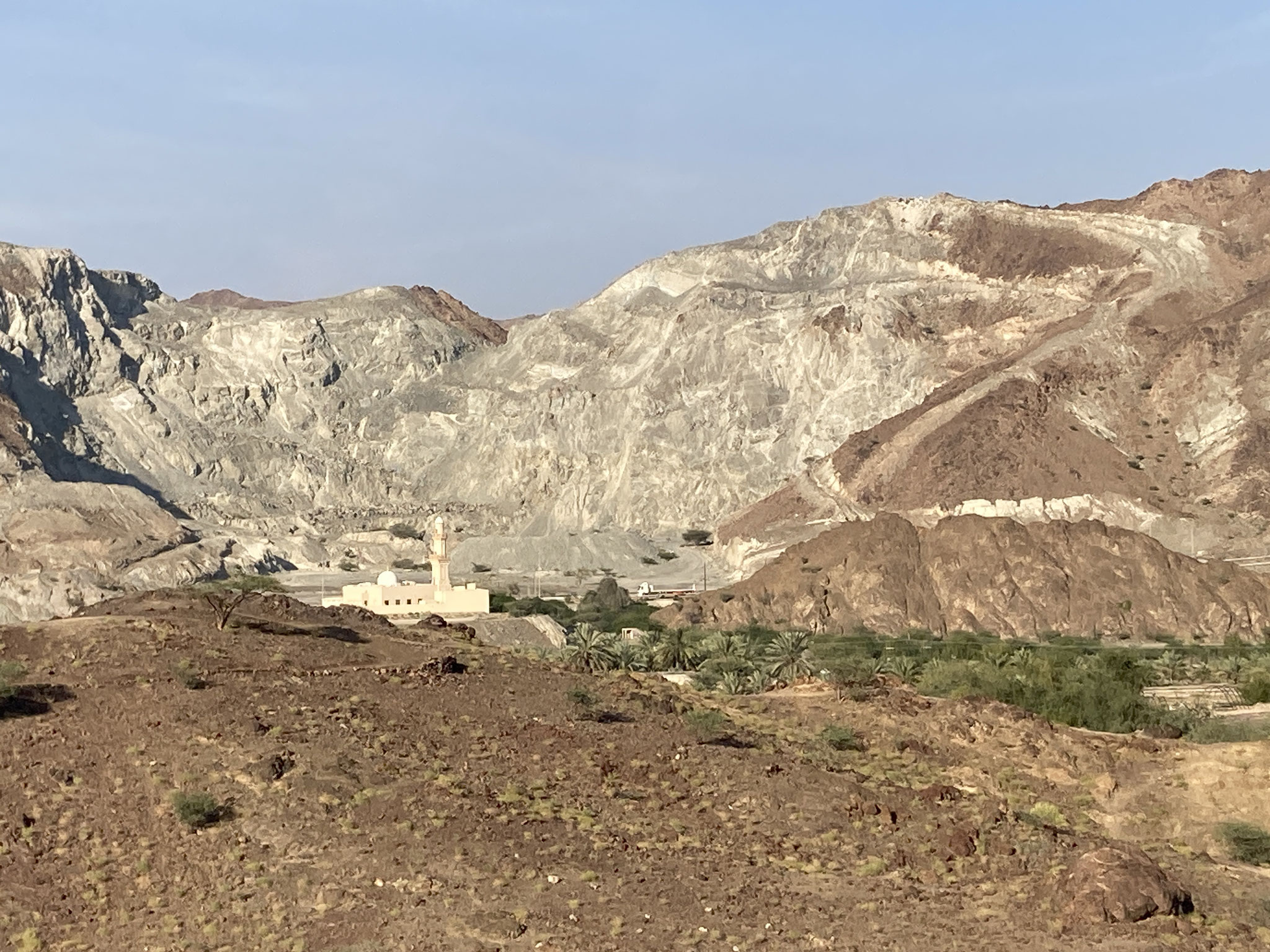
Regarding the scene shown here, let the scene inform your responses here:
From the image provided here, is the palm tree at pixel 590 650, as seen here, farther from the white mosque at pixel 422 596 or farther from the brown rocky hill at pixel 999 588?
the brown rocky hill at pixel 999 588

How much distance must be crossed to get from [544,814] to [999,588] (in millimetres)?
79280

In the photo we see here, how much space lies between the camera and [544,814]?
31.6 meters

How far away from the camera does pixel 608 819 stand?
31781 mm

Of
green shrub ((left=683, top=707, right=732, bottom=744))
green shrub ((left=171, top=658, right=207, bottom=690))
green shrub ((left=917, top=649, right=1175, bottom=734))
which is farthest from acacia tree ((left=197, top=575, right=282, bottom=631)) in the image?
green shrub ((left=917, top=649, right=1175, bottom=734))

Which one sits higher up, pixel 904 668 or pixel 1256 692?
Result: pixel 904 668

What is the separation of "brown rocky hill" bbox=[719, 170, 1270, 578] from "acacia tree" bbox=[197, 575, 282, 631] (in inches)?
3430

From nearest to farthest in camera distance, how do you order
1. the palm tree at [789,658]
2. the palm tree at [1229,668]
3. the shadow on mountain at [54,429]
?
the palm tree at [789,658] → the palm tree at [1229,668] → the shadow on mountain at [54,429]

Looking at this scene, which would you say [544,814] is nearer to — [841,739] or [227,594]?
[841,739]

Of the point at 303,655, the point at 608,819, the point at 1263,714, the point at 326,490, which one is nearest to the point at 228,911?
the point at 608,819

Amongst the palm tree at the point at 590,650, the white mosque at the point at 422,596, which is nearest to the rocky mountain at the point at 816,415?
the white mosque at the point at 422,596

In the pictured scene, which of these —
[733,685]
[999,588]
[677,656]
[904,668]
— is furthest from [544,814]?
[999,588]

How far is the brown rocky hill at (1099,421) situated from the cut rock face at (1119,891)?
A: 105429 mm

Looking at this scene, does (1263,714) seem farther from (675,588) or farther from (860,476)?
(860,476)

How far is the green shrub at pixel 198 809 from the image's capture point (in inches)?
1184
